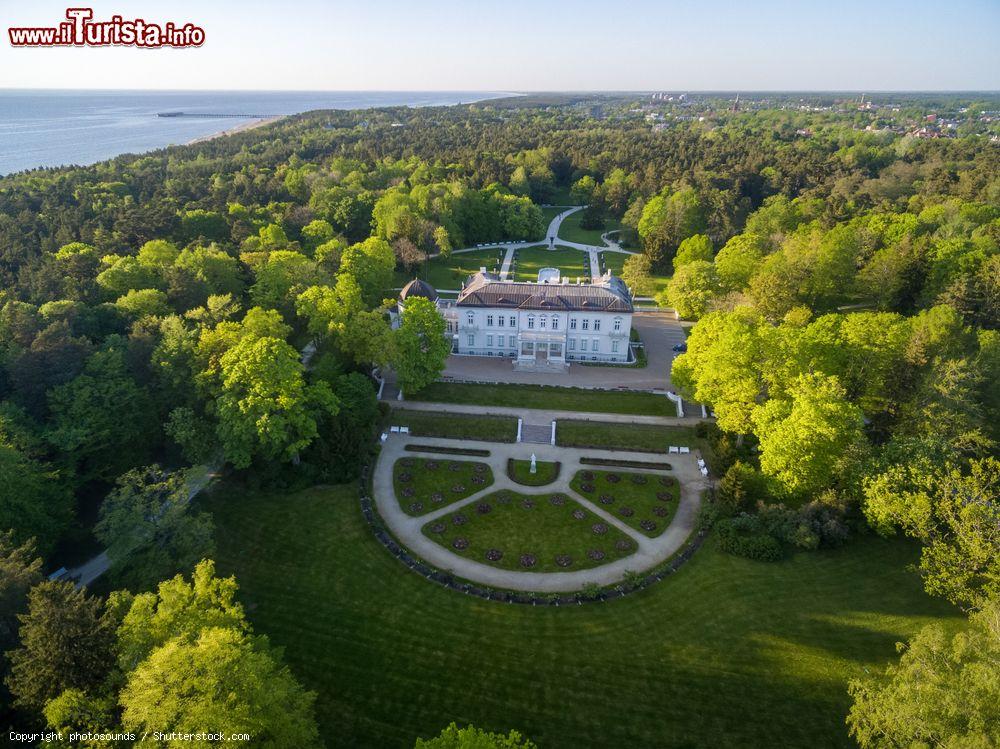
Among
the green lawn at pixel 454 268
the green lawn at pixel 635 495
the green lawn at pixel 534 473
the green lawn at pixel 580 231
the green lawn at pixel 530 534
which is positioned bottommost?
the green lawn at pixel 530 534

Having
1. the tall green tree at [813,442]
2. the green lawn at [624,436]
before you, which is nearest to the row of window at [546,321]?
the green lawn at [624,436]

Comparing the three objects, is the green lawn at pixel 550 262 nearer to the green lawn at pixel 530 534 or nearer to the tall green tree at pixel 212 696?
the green lawn at pixel 530 534

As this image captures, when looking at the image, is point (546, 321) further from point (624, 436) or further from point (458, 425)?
point (624, 436)

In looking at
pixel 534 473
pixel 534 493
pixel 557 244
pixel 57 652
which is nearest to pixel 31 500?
pixel 57 652

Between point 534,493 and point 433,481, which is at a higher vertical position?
point 433,481

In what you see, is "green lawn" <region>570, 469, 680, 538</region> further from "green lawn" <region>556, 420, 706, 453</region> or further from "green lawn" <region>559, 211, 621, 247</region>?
"green lawn" <region>559, 211, 621, 247</region>

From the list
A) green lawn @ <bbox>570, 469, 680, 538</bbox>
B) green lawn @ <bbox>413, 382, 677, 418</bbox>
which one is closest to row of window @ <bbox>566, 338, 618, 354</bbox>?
green lawn @ <bbox>413, 382, 677, 418</bbox>
